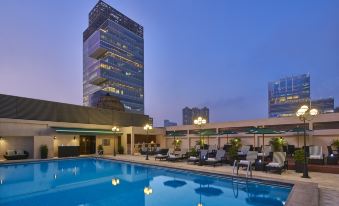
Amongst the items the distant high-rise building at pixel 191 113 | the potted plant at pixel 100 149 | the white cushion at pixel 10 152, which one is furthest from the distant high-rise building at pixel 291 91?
the white cushion at pixel 10 152

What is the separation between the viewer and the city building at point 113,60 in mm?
87938

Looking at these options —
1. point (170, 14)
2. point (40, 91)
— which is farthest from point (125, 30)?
point (40, 91)

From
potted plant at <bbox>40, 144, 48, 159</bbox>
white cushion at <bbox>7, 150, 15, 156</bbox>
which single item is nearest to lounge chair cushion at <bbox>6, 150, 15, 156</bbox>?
white cushion at <bbox>7, 150, 15, 156</bbox>

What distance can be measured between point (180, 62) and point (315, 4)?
7485 centimetres

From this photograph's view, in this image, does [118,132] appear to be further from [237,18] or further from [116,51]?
[237,18]

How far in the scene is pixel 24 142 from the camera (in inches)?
873

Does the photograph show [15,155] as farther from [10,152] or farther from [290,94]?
[290,94]

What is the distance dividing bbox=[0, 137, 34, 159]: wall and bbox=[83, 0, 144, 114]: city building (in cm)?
6333

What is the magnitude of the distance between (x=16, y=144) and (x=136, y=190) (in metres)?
15.8

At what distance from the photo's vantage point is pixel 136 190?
10.6 metres

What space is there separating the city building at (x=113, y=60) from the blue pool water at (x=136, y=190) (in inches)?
2892

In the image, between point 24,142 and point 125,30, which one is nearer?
point 24,142

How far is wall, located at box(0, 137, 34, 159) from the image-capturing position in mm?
21078

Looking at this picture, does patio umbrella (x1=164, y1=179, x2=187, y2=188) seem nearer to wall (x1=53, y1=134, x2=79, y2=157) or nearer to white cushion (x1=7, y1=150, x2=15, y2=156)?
white cushion (x1=7, y1=150, x2=15, y2=156)
